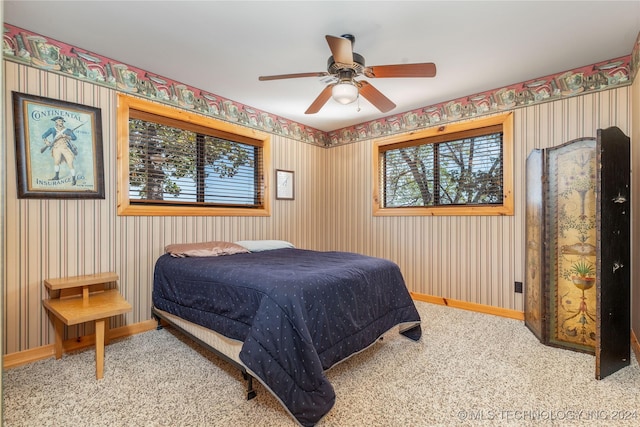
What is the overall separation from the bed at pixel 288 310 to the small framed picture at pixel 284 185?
1.46m

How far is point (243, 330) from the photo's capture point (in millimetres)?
1924

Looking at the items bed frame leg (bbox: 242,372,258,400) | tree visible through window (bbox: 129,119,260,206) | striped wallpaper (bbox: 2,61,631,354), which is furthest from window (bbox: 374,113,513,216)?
bed frame leg (bbox: 242,372,258,400)

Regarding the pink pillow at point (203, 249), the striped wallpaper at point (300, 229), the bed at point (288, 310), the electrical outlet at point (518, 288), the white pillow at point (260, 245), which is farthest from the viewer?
the white pillow at point (260, 245)

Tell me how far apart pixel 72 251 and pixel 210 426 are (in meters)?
1.85

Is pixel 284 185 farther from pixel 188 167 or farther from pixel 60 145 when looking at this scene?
pixel 60 145

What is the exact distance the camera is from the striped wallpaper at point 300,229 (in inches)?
92.7

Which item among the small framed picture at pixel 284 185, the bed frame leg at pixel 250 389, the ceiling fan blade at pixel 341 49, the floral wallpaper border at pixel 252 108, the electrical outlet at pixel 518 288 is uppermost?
the floral wallpaper border at pixel 252 108

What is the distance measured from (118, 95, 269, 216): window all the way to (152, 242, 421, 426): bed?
0.68 meters

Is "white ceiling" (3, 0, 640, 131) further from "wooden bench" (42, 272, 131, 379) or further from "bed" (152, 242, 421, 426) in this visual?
"wooden bench" (42, 272, 131, 379)

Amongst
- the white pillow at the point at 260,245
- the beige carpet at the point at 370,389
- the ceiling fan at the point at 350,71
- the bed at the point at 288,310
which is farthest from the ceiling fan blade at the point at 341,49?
the beige carpet at the point at 370,389

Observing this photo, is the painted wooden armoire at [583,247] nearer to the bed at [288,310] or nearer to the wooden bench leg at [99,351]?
the bed at [288,310]

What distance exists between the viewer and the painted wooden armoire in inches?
83.8

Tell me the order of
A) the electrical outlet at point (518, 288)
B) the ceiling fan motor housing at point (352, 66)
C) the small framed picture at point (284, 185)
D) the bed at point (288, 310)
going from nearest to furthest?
the bed at point (288, 310) → the ceiling fan motor housing at point (352, 66) → the electrical outlet at point (518, 288) → the small framed picture at point (284, 185)

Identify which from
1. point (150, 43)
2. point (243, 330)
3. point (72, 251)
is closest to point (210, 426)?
point (243, 330)
